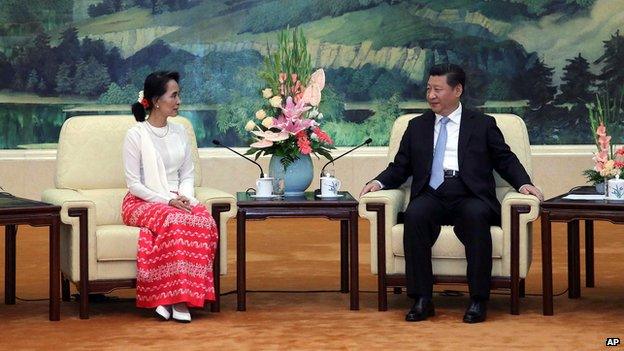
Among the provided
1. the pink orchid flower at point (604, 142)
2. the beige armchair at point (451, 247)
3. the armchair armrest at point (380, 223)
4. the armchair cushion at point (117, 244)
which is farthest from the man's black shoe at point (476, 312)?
the armchair cushion at point (117, 244)

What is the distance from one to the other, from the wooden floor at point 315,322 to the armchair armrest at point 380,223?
243 millimetres

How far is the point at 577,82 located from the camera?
442 inches

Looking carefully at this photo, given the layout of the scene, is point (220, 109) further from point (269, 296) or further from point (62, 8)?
point (269, 296)

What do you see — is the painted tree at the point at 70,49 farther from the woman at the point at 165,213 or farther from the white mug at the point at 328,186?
the white mug at the point at 328,186

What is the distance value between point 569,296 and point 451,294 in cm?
61

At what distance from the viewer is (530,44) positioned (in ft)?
37.0

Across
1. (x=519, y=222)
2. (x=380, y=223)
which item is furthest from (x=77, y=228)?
(x=519, y=222)

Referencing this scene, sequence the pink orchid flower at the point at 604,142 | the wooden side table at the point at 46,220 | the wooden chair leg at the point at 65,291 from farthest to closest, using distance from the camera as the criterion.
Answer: the wooden chair leg at the point at 65,291 → the pink orchid flower at the point at 604,142 → the wooden side table at the point at 46,220

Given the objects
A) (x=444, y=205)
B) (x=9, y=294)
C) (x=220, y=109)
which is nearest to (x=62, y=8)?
(x=220, y=109)

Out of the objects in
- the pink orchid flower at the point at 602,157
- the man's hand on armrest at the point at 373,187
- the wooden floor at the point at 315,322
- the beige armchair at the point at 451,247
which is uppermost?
the pink orchid flower at the point at 602,157

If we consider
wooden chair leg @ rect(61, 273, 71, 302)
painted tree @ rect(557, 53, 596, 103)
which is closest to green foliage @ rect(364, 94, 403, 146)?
painted tree @ rect(557, 53, 596, 103)

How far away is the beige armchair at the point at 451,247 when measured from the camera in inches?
232

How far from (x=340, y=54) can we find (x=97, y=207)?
5171 millimetres

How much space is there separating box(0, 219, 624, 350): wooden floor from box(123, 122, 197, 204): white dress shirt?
590 millimetres
